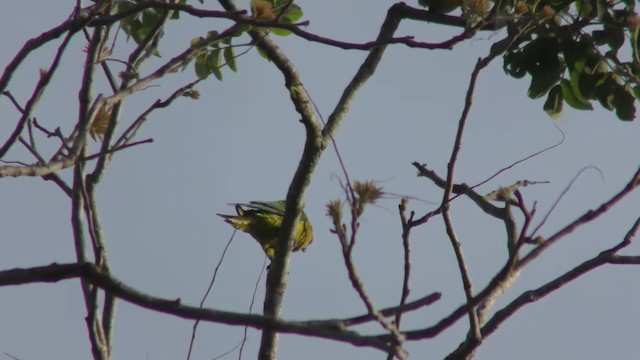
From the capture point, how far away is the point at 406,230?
2.61 meters

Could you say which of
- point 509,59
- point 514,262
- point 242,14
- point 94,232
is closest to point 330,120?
point 509,59

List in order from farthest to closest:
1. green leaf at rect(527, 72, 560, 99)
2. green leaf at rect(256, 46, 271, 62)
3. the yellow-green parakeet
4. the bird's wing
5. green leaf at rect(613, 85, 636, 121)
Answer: the bird's wing → the yellow-green parakeet → green leaf at rect(527, 72, 560, 99) → green leaf at rect(613, 85, 636, 121) → green leaf at rect(256, 46, 271, 62)

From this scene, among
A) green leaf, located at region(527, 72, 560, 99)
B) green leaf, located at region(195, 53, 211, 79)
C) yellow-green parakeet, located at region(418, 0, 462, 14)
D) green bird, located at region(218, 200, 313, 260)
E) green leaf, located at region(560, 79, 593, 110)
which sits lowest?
green leaf, located at region(560, 79, 593, 110)

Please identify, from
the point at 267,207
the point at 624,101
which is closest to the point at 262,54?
the point at 624,101

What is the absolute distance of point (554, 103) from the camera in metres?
4.02

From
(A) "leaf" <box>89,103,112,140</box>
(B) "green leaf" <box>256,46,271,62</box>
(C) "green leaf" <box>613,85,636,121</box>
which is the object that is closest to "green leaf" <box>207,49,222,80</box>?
(B) "green leaf" <box>256,46,271,62</box>

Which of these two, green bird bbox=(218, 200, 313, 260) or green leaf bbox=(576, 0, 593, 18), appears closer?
green leaf bbox=(576, 0, 593, 18)

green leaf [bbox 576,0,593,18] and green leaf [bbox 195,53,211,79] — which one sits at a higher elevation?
green leaf [bbox 576,0,593,18]

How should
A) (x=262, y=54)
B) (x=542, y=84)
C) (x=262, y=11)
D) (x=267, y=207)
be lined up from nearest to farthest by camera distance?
(x=262, y=11) → (x=262, y=54) → (x=542, y=84) → (x=267, y=207)

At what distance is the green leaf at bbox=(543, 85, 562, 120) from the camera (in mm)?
4012

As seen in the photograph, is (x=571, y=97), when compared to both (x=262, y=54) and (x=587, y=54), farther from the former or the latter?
(x=262, y=54)

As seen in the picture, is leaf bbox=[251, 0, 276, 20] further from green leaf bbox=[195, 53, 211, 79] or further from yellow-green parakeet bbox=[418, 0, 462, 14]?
yellow-green parakeet bbox=[418, 0, 462, 14]

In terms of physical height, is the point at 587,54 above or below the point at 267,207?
below

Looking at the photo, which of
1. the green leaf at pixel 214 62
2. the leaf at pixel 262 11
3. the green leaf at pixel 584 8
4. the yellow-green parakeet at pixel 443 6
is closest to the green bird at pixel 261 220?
the yellow-green parakeet at pixel 443 6
